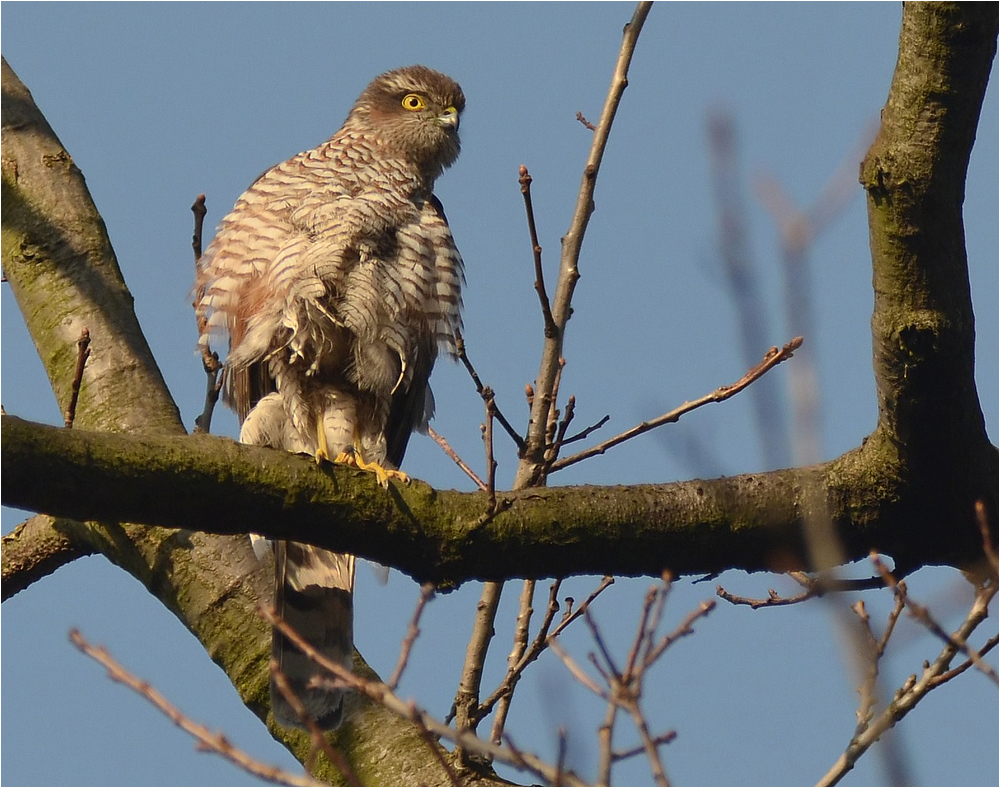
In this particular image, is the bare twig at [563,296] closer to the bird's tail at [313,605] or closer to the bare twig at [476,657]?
the bare twig at [476,657]

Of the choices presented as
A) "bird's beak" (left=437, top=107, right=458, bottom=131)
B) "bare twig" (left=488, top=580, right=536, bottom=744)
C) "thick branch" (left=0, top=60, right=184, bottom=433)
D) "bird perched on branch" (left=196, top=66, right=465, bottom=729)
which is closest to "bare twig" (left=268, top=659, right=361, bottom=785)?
"bare twig" (left=488, top=580, right=536, bottom=744)

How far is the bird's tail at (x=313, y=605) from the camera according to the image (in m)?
4.09

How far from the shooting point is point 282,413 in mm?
4625

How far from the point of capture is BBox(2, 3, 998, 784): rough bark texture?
2654 millimetres

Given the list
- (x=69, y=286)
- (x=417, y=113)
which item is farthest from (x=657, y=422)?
(x=417, y=113)

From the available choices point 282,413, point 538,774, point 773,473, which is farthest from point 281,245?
point 538,774

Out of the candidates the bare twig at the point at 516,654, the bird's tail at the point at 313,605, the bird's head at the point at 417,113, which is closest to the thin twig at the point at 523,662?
the bare twig at the point at 516,654

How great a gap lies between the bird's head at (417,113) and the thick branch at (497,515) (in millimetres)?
2663

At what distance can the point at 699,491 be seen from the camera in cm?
314

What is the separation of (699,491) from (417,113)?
10.0 feet

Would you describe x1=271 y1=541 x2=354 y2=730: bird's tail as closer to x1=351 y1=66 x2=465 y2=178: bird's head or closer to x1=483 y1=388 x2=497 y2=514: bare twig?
x1=483 y1=388 x2=497 y2=514: bare twig

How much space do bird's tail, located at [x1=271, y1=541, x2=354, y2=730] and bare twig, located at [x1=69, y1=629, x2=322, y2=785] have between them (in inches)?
63.2

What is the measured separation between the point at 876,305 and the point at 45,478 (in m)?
1.88

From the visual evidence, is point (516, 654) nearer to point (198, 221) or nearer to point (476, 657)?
point (476, 657)
